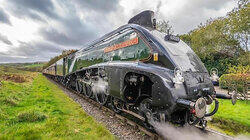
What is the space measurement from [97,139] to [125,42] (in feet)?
9.57

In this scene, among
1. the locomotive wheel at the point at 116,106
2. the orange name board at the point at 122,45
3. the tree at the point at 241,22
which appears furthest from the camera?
the tree at the point at 241,22

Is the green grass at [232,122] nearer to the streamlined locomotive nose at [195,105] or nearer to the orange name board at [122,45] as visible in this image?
the streamlined locomotive nose at [195,105]

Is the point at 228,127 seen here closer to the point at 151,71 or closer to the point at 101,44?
the point at 151,71

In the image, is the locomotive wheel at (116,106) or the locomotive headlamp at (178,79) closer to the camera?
the locomotive headlamp at (178,79)

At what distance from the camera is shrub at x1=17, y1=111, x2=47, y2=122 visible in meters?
4.44

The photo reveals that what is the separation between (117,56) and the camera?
17.0 ft

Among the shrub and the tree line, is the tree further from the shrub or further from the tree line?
the shrub

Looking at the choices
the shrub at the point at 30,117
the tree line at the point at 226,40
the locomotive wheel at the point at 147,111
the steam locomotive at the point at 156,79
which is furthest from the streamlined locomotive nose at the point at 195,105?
the tree line at the point at 226,40

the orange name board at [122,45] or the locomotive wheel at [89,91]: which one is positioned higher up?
the orange name board at [122,45]

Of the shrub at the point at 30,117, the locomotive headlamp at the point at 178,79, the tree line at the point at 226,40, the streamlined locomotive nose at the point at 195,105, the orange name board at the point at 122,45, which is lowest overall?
the shrub at the point at 30,117

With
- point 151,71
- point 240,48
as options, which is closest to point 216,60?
point 240,48

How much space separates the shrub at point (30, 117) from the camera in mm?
4442

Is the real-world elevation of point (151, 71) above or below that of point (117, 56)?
below

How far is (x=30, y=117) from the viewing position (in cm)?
452
